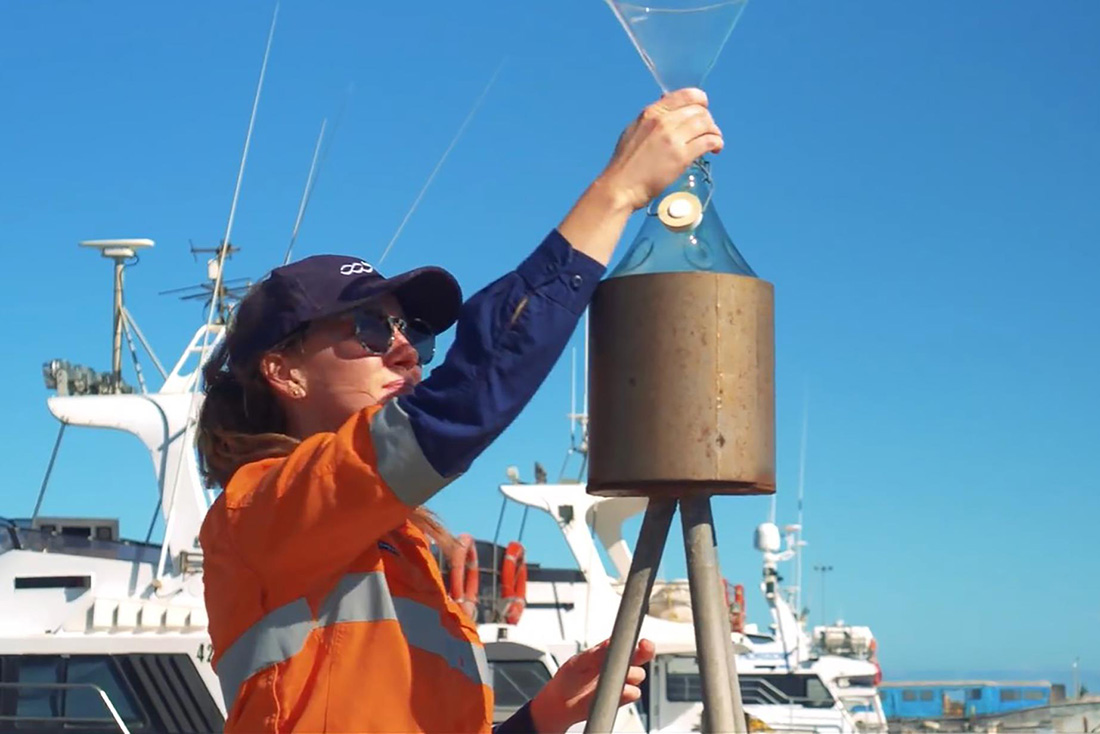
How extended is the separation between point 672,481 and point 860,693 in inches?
742

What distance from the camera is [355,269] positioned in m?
2.07

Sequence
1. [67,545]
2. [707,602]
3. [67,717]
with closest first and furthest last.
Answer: [707,602], [67,717], [67,545]

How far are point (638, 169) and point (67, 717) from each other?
769cm

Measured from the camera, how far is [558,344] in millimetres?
1737

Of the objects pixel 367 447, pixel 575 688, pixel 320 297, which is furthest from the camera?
pixel 575 688

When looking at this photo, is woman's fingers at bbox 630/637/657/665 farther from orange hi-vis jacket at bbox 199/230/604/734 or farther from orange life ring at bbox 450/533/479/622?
Result: orange life ring at bbox 450/533/479/622

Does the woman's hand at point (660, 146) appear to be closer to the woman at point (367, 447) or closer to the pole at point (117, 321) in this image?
the woman at point (367, 447)

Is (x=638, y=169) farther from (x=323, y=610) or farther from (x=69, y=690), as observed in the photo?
(x=69, y=690)

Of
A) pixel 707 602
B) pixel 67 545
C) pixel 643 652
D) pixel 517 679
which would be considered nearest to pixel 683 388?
pixel 707 602

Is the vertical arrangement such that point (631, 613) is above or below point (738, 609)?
above

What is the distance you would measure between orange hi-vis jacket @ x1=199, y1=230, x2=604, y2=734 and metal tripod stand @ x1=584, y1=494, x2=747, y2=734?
24 cm

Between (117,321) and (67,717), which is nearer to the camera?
(67,717)

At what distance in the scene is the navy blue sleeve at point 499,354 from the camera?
1.64m

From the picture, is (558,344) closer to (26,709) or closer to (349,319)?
(349,319)
